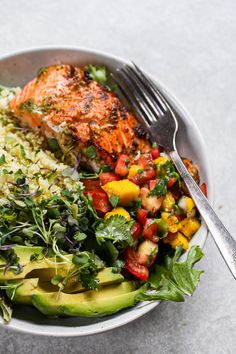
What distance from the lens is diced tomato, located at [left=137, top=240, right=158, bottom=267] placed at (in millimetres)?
3088

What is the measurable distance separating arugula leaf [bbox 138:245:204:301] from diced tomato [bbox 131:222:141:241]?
10.2 inches

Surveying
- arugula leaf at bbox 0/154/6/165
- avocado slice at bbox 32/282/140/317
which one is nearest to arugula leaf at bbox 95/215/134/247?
avocado slice at bbox 32/282/140/317

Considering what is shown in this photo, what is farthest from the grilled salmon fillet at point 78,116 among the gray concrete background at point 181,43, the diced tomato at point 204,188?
the gray concrete background at point 181,43

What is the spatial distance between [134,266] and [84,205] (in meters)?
0.48

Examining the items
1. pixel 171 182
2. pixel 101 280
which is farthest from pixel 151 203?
pixel 101 280

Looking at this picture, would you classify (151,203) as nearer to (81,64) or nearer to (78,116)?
(78,116)

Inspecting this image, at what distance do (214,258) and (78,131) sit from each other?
137 cm

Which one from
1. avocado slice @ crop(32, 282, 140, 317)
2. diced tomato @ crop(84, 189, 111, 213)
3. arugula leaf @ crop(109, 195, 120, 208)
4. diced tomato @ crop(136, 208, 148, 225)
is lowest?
avocado slice @ crop(32, 282, 140, 317)

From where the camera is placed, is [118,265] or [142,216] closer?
[118,265]

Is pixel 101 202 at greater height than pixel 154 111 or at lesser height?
lesser

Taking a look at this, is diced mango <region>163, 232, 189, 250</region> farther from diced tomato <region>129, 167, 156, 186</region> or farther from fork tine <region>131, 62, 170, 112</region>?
fork tine <region>131, 62, 170, 112</region>

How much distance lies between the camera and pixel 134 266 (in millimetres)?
3068

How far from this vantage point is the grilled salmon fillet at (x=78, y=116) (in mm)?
3303

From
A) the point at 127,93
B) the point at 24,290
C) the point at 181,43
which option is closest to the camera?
the point at 24,290
